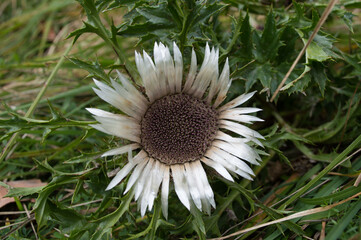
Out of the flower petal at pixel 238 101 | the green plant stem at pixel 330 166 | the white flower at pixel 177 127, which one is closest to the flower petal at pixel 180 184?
the white flower at pixel 177 127

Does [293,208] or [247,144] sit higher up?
[247,144]

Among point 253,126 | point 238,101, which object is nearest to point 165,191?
point 238,101

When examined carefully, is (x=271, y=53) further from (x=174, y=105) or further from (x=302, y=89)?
(x=174, y=105)

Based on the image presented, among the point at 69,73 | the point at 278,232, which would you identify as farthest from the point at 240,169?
the point at 69,73

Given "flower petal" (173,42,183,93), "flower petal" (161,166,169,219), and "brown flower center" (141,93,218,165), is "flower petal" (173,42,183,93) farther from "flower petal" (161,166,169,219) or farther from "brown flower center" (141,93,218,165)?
"flower petal" (161,166,169,219)

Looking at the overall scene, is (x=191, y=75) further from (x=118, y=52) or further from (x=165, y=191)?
(x=165, y=191)

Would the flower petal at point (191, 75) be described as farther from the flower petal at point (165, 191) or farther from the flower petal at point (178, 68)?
the flower petal at point (165, 191)

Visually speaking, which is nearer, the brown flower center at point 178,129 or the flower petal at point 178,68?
the flower petal at point 178,68
